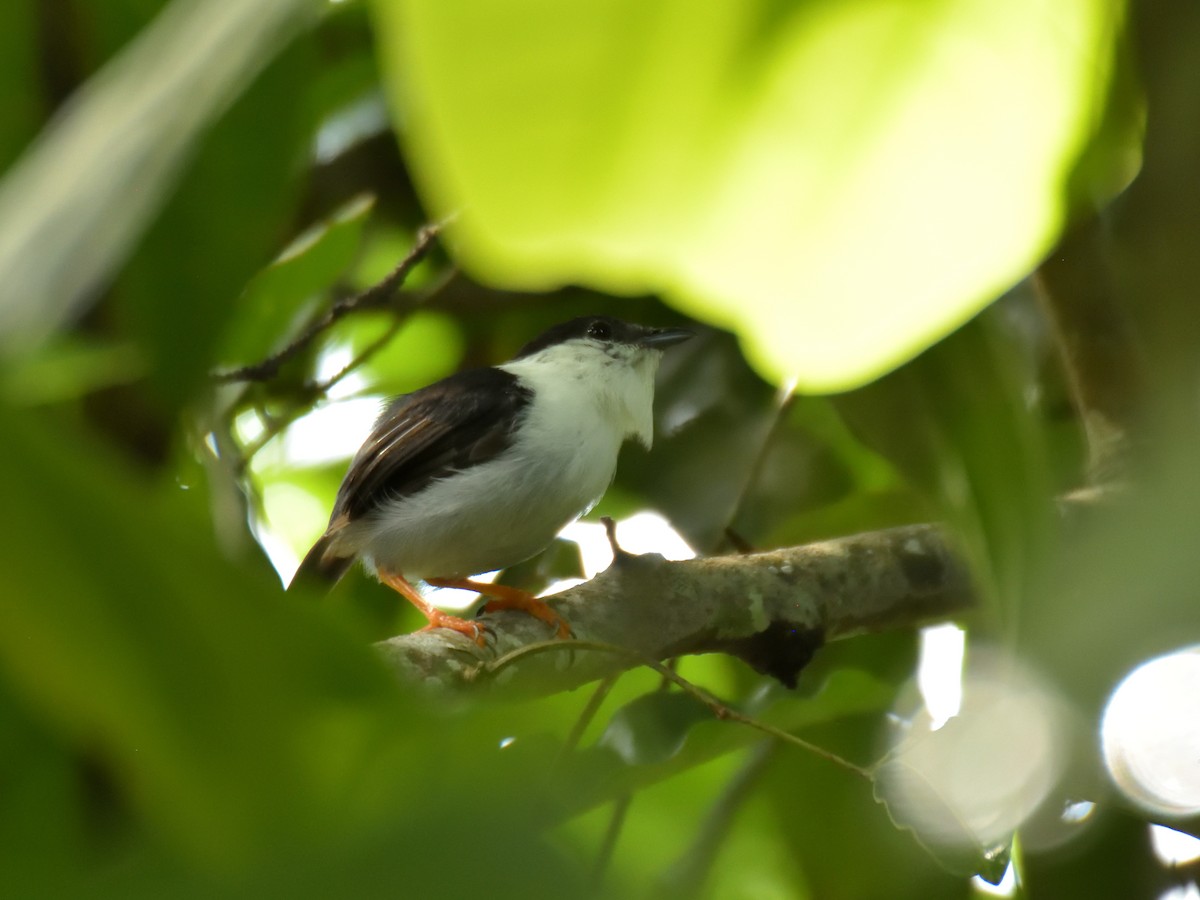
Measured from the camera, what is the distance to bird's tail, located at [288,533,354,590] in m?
3.34

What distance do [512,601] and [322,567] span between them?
0.95m

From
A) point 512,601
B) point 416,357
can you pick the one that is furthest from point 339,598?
point 416,357

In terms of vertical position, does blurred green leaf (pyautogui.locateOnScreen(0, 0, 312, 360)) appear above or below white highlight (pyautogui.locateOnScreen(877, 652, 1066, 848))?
below

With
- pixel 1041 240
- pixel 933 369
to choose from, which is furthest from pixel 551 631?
pixel 1041 240

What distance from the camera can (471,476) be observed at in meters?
3.23

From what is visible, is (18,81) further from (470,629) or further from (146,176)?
(470,629)

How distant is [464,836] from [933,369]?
60 centimetres

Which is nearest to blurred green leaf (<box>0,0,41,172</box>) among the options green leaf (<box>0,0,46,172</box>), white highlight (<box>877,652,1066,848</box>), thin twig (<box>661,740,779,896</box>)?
green leaf (<box>0,0,46,172</box>)

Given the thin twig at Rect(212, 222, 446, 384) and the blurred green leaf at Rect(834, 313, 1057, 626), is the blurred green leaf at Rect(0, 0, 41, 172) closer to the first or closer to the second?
the blurred green leaf at Rect(834, 313, 1057, 626)

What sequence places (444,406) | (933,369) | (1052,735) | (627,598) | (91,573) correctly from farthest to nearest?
(444,406) < (627,598) < (1052,735) < (933,369) < (91,573)

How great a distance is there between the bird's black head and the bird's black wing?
497 mm

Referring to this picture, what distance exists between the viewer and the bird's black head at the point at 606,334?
367 cm

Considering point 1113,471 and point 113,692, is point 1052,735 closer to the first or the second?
point 113,692

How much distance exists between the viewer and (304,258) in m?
2.08
